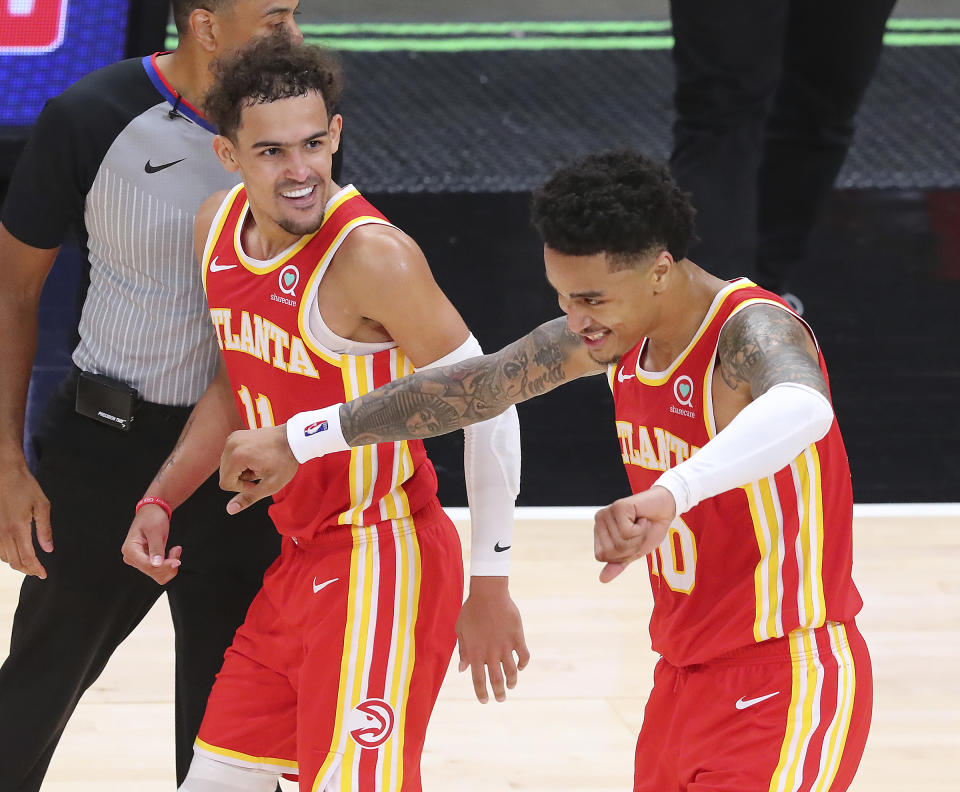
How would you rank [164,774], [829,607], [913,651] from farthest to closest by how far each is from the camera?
[913,651]
[164,774]
[829,607]

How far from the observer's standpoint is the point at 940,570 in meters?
4.83

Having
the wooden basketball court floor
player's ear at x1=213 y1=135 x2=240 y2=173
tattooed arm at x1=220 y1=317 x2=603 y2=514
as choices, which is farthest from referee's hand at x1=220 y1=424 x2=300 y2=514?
the wooden basketball court floor

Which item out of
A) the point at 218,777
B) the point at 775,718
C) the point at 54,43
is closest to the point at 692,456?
the point at 775,718

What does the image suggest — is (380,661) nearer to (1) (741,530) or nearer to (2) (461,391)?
(2) (461,391)

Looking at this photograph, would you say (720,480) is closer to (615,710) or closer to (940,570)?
(615,710)

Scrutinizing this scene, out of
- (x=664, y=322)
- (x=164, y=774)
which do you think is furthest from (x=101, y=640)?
(x=664, y=322)

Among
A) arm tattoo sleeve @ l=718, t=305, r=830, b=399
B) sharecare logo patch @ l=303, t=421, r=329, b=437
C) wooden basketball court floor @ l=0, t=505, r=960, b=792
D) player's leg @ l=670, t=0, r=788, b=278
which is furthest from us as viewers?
player's leg @ l=670, t=0, r=788, b=278

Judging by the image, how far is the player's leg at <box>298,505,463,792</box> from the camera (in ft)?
8.41

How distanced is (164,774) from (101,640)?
78cm

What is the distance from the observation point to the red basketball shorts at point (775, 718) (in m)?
2.35

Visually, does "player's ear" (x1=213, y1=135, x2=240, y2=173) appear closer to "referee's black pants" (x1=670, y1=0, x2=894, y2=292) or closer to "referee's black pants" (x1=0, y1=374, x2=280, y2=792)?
"referee's black pants" (x1=0, y1=374, x2=280, y2=792)

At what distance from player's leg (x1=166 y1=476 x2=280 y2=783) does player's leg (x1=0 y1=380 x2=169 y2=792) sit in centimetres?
11

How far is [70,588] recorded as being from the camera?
9.65 ft

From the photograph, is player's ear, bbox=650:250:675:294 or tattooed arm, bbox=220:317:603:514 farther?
tattooed arm, bbox=220:317:603:514
